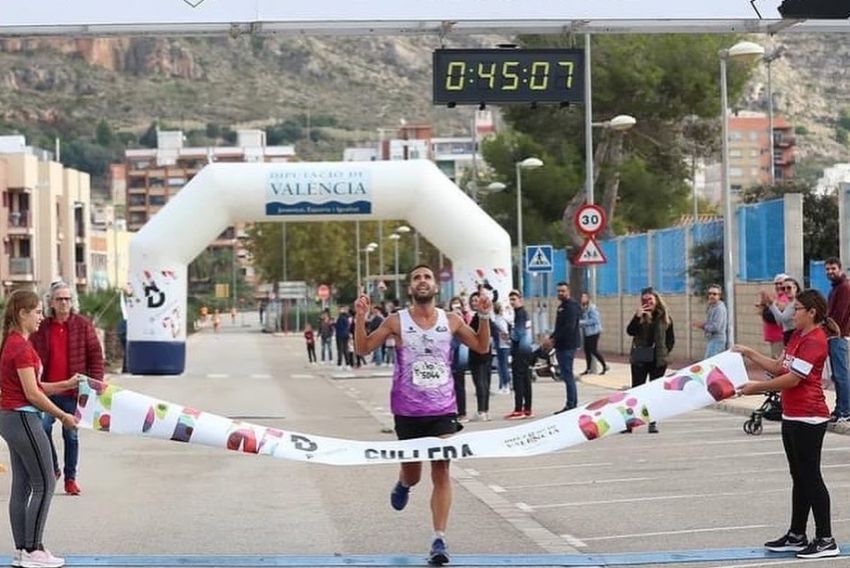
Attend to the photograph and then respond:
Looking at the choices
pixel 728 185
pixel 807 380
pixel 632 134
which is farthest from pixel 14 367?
pixel 632 134

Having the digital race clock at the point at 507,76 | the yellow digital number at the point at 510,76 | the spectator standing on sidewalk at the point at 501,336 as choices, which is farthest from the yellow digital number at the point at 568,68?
the spectator standing on sidewalk at the point at 501,336

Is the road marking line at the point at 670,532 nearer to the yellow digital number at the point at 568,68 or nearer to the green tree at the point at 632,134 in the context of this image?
the yellow digital number at the point at 568,68

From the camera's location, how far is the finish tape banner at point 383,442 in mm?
11508

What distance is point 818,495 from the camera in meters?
10.9

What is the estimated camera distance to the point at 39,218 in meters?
105

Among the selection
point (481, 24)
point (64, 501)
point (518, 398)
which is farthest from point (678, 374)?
point (518, 398)

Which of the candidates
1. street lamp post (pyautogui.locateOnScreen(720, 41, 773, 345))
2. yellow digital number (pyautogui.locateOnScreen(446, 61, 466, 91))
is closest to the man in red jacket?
yellow digital number (pyautogui.locateOnScreen(446, 61, 466, 91))

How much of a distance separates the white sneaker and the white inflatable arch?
94.9 ft

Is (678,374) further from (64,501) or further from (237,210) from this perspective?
(237,210)

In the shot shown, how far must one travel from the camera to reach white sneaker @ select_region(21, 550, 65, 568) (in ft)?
34.6

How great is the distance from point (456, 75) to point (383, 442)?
28.1ft

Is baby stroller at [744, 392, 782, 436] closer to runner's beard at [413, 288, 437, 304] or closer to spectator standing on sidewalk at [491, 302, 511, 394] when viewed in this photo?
spectator standing on sidewalk at [491, 302, 511, 394]

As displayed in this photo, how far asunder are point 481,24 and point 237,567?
9.25 m

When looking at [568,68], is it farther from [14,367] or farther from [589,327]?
[589,327]
